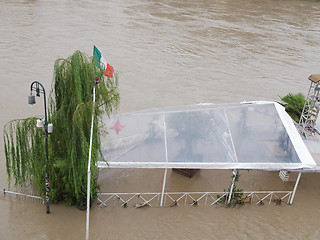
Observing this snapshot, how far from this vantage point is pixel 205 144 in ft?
40.1

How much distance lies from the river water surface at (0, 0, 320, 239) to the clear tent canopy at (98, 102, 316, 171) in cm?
188

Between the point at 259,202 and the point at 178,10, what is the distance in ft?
125

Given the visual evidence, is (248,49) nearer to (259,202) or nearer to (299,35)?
(299,35)

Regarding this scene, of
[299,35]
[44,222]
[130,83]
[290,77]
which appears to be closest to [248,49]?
[290,77]

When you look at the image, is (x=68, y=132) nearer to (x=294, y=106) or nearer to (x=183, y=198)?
(x=183, y=198)

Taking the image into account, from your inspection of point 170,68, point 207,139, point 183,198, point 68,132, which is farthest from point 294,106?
point 68,132

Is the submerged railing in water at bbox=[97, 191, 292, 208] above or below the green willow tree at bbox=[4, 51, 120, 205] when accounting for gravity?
below

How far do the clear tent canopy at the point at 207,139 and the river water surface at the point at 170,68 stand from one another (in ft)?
6.15

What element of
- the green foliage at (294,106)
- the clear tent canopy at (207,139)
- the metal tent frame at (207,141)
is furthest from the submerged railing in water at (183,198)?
the green foliage at (294,106)

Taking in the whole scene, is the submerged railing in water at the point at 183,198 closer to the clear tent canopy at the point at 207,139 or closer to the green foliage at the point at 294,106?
the clear tent canopy at the point at 207,139

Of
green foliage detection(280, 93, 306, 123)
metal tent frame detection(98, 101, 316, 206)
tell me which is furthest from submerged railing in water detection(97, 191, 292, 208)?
green foliage detection(280, 93, 306, 123)

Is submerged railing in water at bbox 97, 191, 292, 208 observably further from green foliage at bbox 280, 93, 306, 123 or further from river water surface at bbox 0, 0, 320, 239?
green foliage at bbox 280, 93, 306, 123

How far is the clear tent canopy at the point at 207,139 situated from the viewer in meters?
11.7

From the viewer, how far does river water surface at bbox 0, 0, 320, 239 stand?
37.9 feet
